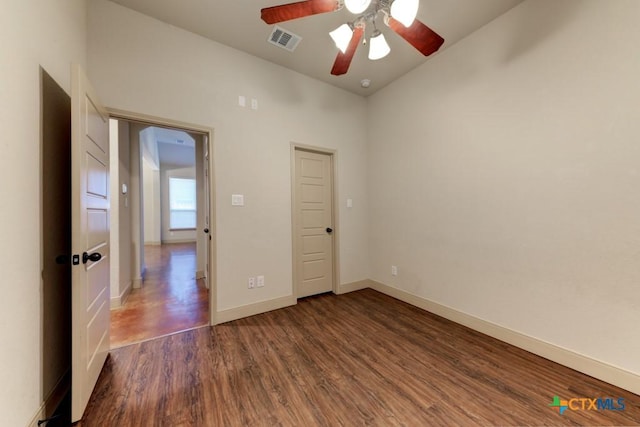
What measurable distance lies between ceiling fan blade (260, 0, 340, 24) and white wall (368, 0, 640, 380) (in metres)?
1.80

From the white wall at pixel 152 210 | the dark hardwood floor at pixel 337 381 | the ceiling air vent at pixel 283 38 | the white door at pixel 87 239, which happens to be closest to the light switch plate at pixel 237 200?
the white door at pixel 87 239

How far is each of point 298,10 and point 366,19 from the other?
574 millimetres

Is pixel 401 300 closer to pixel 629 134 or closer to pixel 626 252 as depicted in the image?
pixel 626 252

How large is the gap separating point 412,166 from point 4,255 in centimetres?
343

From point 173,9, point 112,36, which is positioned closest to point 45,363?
point 112,36

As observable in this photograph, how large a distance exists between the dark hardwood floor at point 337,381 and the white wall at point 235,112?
2.39 ft

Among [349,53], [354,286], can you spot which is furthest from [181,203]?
[349,53]

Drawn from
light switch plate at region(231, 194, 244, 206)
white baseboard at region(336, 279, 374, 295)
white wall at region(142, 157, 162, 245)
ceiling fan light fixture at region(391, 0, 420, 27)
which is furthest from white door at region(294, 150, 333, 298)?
white wall at region(142, 157, 162, 245)

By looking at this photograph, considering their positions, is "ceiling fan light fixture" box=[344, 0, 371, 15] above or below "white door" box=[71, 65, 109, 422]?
above

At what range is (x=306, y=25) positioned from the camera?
7.68 feet

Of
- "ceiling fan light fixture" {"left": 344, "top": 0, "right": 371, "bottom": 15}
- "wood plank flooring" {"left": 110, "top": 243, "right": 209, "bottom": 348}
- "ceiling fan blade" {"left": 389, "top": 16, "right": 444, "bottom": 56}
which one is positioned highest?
"ceiling fan light fixture" {"left": 344, "top": 0, "right": 371, "bottom": 15}

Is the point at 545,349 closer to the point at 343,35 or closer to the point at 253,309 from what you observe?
the point at 253,309

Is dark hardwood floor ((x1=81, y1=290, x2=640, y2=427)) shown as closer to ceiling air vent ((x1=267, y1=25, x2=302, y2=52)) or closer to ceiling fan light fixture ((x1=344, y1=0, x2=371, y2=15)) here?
ceiling fan light fixture ((x1=344, y1=0, x2=371, y2=15))

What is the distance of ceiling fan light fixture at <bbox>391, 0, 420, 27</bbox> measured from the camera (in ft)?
4.56
